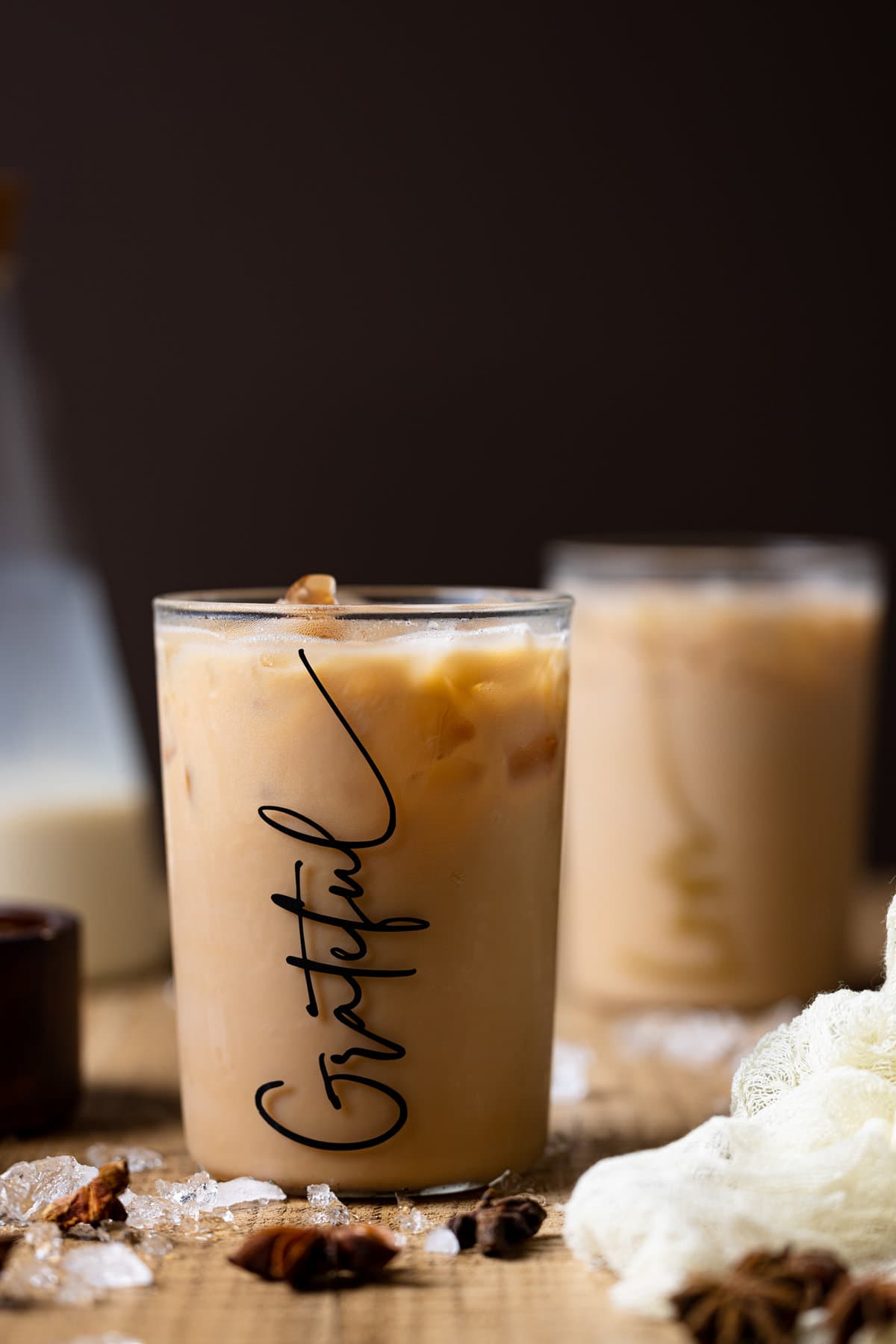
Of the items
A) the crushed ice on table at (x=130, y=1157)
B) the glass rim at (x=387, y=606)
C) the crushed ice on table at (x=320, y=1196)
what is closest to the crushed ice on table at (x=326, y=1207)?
the crushed ice on table at (x=320, y=1196)

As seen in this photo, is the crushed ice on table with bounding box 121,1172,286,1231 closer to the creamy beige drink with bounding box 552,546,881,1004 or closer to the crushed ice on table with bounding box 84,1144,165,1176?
the crushed ice on table with bounding box 84,1144,165,1176

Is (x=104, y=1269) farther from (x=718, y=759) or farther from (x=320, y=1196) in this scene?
(x=718, y=759)

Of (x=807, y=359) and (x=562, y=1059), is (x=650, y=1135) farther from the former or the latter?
(x=807, y=359)

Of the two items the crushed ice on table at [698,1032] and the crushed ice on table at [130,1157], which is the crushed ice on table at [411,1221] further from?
the crushed ice on table at [698,1032]

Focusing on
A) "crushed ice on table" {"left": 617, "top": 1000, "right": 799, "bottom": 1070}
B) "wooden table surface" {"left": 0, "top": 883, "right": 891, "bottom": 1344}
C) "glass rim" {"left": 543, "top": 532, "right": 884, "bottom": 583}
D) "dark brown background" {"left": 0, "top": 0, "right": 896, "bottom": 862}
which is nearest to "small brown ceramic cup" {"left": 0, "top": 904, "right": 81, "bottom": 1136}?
"wooden table surface" {"left": 0, "top": 883, "right": 891, "bottom": 1344}

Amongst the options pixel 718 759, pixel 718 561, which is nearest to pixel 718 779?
pixel 718 759

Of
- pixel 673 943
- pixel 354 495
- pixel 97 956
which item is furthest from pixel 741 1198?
pixel 354 495
